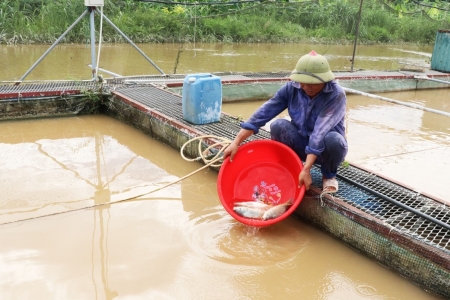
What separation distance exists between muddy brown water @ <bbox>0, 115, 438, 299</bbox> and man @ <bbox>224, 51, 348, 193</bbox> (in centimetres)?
51

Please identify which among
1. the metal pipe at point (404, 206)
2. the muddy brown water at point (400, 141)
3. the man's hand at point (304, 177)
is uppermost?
the man's hand at point (304, 177)

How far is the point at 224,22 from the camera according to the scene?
1427 centimetres

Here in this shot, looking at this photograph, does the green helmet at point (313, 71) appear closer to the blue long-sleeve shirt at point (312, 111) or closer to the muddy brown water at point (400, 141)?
the blue long-sleeve shirt at point (312, 111)

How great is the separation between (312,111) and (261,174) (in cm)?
65

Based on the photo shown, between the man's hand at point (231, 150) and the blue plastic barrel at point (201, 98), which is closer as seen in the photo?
the man's hand at point (231, 150)

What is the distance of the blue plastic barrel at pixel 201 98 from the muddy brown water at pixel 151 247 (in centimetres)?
70

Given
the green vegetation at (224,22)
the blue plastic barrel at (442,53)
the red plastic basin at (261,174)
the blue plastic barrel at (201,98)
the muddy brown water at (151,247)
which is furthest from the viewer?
the green vegetation at (224,22)

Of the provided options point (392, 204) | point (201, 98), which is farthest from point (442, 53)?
point (392, 204)

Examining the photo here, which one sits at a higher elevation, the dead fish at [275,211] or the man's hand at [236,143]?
the man's hand at [236,143]

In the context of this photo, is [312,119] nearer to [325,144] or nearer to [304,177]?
[325,144]

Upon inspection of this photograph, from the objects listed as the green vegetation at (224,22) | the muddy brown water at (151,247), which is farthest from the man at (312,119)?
the green vegetation at (224,22)

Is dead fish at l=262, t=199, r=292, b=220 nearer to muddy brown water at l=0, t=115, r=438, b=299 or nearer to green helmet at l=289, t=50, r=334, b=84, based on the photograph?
muddy brown water at l=0, t=115, r=438, b=299

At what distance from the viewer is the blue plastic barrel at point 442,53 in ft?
31.7

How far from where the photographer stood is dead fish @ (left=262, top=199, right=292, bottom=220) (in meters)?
3.03
